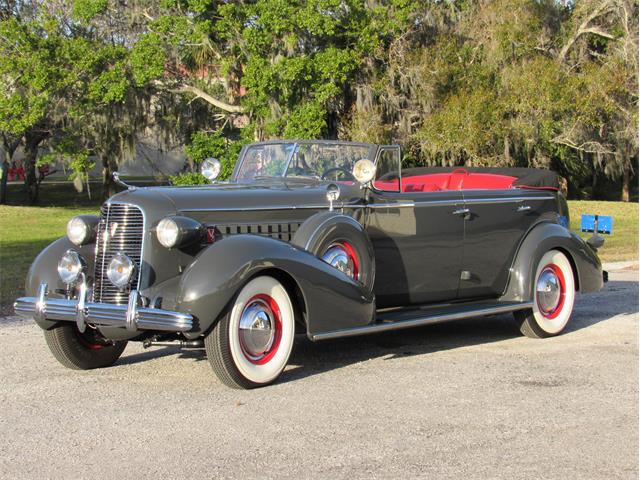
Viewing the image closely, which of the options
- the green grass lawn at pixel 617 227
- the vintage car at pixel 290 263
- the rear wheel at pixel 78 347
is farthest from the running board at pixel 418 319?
the green grass lawn at pixel 617 227

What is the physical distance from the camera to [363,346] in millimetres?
8086

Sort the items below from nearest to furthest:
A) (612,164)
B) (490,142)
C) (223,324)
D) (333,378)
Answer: (223,324) → (333,378) → (490,142) → (612,164)

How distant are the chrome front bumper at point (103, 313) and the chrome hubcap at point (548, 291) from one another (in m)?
3.90

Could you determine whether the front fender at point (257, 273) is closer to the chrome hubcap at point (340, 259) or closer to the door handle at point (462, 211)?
the chrome hubcap at point (340, 259)

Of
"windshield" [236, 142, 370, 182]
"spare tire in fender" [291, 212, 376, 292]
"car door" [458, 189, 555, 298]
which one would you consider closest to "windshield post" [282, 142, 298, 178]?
"windshield" [236, 142, 370, 182]

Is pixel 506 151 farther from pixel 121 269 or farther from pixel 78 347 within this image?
pixel 121 269

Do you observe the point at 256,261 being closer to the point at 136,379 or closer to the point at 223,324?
the point at 223,324

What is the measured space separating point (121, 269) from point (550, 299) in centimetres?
422

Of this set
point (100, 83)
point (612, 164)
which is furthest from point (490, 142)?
point (100, 83)

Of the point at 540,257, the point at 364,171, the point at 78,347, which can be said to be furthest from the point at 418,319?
the point at 78,347

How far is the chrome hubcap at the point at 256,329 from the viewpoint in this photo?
20.7 ft

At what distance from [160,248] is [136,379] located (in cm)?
101

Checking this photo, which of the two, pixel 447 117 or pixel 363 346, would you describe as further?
pixel 447 117

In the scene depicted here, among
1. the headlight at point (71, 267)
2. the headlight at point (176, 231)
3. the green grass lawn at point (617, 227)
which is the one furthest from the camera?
the green grass lawn at point (617, 227)
